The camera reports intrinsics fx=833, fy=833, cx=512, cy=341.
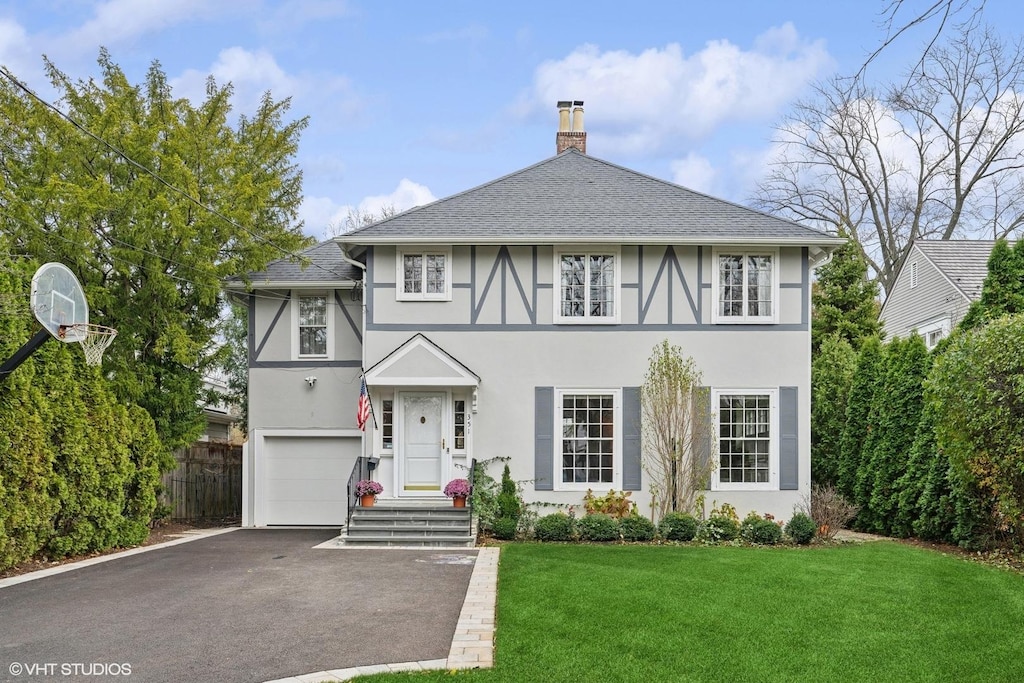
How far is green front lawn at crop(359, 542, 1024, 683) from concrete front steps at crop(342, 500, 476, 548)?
2.23m

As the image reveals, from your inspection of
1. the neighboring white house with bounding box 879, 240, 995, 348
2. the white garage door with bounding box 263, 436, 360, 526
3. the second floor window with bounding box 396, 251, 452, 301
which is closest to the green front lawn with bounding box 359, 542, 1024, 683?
the second floor window with bounding box 396, 251, 452, 301

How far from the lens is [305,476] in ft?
55.0

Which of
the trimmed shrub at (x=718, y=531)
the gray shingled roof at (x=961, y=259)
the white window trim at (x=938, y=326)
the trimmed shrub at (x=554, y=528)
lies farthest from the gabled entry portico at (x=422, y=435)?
the gray shingled roof at (x=961, y=259)

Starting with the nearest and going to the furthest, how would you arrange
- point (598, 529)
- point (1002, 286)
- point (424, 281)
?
point (1002, 286) < point (598, 529) < point (424, 281)

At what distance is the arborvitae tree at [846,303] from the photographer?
20844mm

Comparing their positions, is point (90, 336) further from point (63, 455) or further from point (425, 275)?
point (425, 275)

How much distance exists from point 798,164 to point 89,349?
27.3 m

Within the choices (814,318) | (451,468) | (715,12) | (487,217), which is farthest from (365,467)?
(814,318)

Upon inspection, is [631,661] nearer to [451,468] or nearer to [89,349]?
[89,349]

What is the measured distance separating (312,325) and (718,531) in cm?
873

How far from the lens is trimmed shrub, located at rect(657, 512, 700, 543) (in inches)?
538

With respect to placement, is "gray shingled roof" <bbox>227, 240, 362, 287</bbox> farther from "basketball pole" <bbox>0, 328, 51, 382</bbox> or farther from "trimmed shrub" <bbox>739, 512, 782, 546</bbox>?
"trimmed shrub" <bbox>739, 512, 782, 546</bbox>

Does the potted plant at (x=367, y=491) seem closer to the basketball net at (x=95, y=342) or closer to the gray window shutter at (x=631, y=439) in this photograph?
the gray window shutter at (x=631, y=439)

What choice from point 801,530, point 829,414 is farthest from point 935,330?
point 801,530
